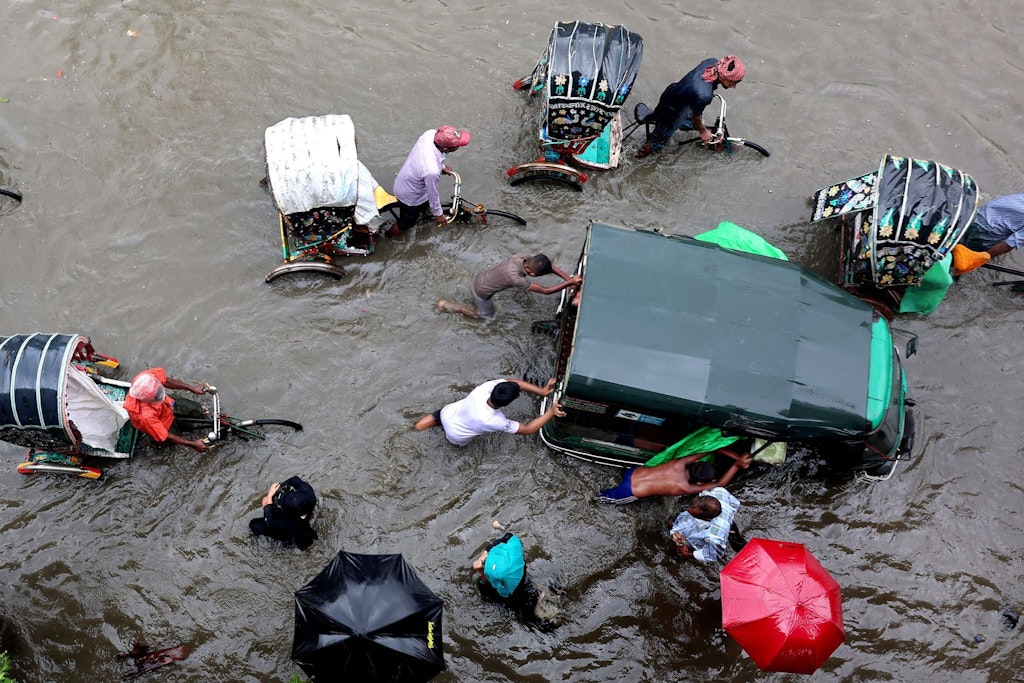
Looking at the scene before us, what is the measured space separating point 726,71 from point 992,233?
3.42m

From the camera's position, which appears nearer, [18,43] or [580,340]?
[580,340]

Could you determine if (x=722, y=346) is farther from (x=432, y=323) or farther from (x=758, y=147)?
(x=758, y=147)

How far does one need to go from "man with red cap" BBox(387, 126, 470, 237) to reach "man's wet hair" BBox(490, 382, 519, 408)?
2.40 metres

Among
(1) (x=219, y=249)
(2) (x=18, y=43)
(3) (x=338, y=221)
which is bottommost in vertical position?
(1) (x=219, y=249)

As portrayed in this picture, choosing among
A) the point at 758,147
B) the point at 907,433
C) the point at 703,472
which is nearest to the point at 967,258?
the point at 907,433

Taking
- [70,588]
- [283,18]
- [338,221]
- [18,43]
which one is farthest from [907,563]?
[18,43]

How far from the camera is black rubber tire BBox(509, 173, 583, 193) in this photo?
25.6ft

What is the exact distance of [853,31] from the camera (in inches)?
359

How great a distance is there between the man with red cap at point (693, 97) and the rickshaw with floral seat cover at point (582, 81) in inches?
26.8

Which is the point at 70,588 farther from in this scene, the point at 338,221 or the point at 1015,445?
the point at 1015,445

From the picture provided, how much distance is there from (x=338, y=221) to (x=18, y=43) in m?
5.98

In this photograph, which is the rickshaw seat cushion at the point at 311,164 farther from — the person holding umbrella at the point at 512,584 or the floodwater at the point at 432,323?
the person holding umbrella at the point at 512,584

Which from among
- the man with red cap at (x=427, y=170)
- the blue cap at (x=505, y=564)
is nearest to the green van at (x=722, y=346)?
the blue cap at (x=505, y=564)

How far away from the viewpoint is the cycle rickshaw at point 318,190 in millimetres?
5996
